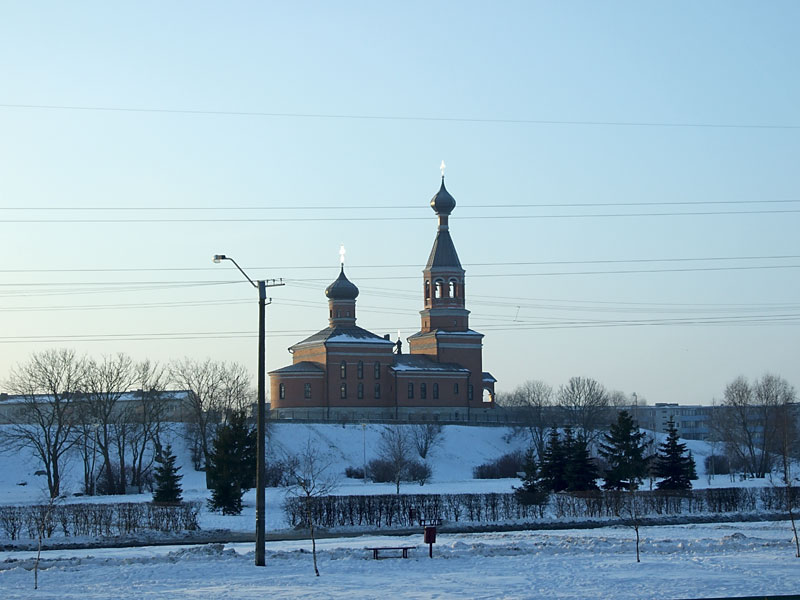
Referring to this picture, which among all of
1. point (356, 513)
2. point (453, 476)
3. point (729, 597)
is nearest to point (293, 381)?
point (453, 476)

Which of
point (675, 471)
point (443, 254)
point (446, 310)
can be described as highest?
point (443, 254)

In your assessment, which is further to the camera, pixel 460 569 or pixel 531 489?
pixel 531 489

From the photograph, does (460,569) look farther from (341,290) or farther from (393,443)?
(341,290)

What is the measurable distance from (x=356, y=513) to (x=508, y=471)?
103 feet

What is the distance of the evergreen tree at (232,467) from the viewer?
41188 millimetres

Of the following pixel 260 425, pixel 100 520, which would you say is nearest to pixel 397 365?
pixel 100 520

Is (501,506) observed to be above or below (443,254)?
below

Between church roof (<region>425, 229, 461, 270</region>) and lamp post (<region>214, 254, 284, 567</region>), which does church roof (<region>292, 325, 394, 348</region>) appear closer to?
church roof (<region>425, 229, 461, 270</region>)

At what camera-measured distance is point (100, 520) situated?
114 feet

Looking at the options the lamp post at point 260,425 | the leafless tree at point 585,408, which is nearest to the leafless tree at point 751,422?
the leafless tree at point 585,408

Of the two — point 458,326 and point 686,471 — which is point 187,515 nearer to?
point 686,471

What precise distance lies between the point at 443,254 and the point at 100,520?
5385 centimetres

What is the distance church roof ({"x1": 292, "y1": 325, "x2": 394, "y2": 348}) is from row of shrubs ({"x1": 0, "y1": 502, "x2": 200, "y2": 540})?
45.3 metres

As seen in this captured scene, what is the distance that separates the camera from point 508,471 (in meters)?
67.6
